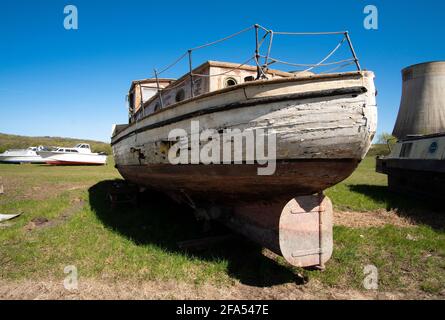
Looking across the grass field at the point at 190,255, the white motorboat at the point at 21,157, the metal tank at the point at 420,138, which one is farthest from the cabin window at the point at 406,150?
the white motorboat at the point at 21,157

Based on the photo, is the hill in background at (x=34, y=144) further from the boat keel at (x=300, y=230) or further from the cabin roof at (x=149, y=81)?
the boat keel at (x=300, y=230)

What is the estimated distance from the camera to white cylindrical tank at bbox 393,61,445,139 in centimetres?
1755

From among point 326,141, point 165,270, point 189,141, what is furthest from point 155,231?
point 326,141

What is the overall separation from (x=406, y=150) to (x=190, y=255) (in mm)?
10285

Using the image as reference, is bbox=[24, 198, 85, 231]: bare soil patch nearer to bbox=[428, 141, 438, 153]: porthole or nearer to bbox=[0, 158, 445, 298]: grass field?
bbox=[0, 158, 445, 298]: grass field

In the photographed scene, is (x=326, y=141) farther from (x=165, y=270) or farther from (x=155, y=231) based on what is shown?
(x=155, y=231)

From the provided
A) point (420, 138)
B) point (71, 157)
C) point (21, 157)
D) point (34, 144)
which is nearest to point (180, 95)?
point (420, 138)

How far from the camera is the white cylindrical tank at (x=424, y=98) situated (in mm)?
17547

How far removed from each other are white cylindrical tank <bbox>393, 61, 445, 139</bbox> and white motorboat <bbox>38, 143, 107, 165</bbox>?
1129 inches

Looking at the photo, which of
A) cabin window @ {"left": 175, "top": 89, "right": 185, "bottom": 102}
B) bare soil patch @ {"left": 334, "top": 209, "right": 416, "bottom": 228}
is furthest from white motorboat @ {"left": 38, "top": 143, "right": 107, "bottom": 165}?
bare soil patch @ {"left": 334, "top": 209, "right": 416, "bottom": 228}

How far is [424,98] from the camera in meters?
17.9

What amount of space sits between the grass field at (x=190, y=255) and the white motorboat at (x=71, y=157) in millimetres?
23611
